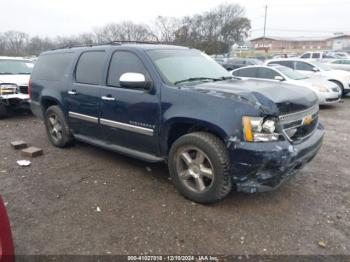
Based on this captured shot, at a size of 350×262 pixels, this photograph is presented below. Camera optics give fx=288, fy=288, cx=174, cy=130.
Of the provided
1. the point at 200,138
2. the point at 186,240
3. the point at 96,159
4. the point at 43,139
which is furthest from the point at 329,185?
the point at 43,139

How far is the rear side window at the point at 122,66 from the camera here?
3.88 m

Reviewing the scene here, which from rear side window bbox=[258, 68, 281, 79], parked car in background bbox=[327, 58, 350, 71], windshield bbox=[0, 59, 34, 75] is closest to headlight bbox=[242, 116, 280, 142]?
rear side window bbox=[258, 68, 281, 79]

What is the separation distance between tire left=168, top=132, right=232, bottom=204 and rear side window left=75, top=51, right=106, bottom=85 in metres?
1.81

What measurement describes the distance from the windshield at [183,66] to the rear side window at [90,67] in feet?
3.06

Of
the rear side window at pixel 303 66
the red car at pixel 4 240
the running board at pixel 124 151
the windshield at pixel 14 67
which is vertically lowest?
the running board at pixel 124 151

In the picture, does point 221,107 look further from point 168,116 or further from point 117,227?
point 117,227

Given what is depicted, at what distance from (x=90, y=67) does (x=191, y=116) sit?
7.24 ft

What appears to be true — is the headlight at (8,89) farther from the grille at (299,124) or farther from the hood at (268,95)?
the grille at (299,124)

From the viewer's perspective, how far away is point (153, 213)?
3230mm

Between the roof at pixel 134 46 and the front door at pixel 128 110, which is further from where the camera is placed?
the roof at pixel 134 46

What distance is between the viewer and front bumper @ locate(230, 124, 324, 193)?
9.34ft

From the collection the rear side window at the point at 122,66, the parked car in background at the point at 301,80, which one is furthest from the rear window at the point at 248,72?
the rear side window at the point at 122,66

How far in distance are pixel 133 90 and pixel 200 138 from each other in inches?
47.8

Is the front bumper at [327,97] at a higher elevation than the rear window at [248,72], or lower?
lower
